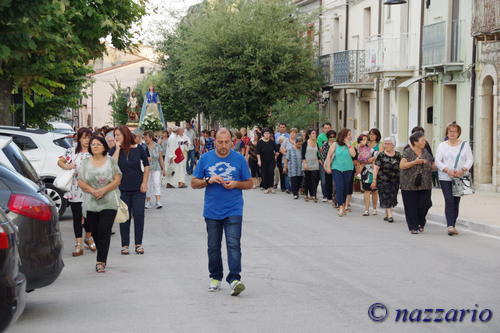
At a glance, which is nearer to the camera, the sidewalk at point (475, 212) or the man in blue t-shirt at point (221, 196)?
the man in blue t-shirt at point (221, 196)

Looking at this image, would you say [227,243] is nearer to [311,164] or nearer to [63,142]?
[63,142]

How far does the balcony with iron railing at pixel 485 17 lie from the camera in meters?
25.8

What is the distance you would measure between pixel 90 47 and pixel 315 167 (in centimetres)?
569

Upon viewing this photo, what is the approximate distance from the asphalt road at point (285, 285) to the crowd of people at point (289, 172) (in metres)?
0.44

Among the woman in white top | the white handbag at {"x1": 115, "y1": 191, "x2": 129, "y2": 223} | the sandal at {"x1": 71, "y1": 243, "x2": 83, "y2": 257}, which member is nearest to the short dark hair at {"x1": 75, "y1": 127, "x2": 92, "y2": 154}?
the sandal at {"x1": 71, "y1": 243, "x2": 83, "y2": 257}

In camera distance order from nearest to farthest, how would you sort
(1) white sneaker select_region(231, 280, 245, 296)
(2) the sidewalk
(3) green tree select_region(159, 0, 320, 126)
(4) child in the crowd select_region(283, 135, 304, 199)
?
(1) white sneaker select_region(231, 280, 245, 296), (2) the sidewalk, (4) child in the crowd select_region(283, 135, 304, 199), (3) green tree select_region(159, 0, 320, 126)

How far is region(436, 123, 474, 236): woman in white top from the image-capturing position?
15.2 m

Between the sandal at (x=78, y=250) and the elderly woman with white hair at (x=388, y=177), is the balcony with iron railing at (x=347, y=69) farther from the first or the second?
the sandal at (x=78, y=250)

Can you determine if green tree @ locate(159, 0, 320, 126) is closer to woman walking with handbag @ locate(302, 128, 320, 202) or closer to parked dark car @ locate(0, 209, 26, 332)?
woman walking with handbag @ locate(302, 128, 320, 202)

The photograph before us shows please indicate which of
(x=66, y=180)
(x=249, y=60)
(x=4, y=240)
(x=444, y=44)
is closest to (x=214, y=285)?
(x=66, y=180)

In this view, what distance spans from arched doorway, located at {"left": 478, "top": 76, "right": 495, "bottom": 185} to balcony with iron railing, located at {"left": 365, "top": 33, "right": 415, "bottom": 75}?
5820mm

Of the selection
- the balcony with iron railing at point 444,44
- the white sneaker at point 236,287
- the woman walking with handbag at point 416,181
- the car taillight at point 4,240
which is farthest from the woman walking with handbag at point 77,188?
the balcony with iron railing at point 444,44

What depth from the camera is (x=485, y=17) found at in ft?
86.6

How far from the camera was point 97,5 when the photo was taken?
20.3 metres
